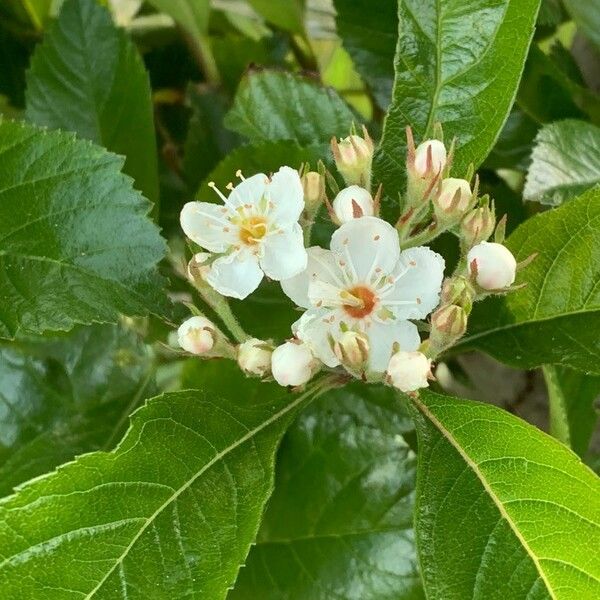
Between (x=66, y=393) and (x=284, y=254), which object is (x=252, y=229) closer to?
(x=284, y=254)

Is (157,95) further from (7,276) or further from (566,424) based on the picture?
(566,424)

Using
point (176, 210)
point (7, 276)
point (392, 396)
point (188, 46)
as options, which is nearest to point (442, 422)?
point (392, 396)

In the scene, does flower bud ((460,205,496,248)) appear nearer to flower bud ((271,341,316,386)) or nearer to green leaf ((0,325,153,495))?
flower bud ((271,341,316,386))

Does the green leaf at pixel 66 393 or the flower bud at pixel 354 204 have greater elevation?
the flower bud at pixel 354 204

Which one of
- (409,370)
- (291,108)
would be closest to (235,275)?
(409,370)

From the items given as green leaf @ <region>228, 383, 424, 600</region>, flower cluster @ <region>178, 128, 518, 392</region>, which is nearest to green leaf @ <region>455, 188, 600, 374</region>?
flower cluster @ <region>178, 128, 518, 392</region>

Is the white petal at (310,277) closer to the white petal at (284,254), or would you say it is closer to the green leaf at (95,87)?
the white petal at (284,254)

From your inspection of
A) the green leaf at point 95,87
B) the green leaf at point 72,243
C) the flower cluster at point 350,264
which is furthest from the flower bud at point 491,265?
the green leaf at point 95,87
